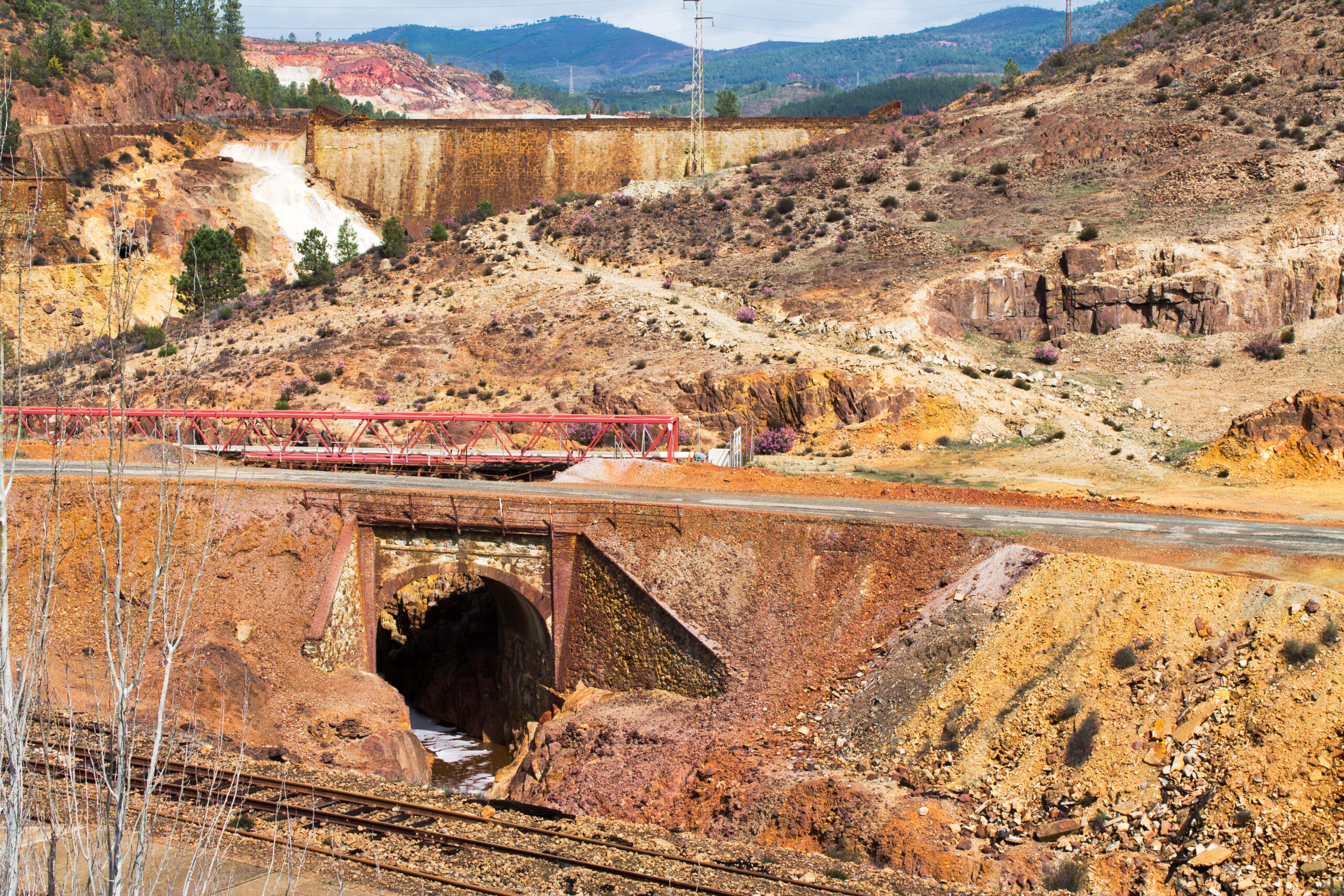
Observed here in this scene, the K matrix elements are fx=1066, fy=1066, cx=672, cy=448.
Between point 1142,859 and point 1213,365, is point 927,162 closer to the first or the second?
point 1213,365

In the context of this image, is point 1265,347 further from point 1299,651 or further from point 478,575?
point 478,575

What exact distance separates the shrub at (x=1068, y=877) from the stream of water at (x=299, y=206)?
209 feet

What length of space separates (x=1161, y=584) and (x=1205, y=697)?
9.16ft

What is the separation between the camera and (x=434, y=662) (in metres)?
34.9

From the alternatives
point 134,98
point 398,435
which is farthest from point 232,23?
point 398,435

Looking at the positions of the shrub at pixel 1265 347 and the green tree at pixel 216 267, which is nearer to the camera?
the shrub at pixel 1265 347

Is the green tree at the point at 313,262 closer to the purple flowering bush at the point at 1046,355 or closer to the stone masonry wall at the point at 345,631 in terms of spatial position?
the stone masonry wall at the point at 345,631

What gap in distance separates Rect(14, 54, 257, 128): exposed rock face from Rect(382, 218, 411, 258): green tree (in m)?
29.8

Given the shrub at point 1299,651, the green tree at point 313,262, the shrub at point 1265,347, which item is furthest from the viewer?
the green tree at point 313,262

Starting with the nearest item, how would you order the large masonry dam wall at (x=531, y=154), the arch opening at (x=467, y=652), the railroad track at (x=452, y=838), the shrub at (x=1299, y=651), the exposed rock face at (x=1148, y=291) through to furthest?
the railroad track at (x=452, y=838) < the shrub at (x=1299, y=651) < the arch opening at (x=467, y=652) < the exposed rock face at (x=1148, y=291) < the large masonry dam wall at (x=531, y=154)

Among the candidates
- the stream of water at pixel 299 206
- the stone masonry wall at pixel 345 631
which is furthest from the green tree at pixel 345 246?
the stone masonry wall at pixel 345 631

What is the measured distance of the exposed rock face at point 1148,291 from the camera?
42.3 meters

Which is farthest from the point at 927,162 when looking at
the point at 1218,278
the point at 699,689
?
the point at 699,689

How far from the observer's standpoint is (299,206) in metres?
72.3
